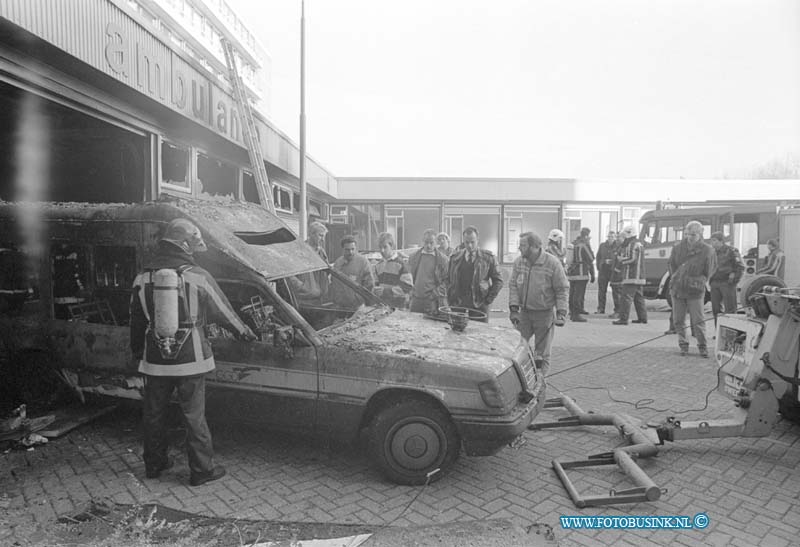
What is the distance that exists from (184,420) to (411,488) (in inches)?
64.5

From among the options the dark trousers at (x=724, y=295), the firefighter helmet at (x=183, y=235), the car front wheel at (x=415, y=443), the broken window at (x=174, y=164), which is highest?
the broken window at (x=174, y=164)

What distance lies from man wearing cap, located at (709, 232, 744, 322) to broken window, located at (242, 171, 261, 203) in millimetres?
9130

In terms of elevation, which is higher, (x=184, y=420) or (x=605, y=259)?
(x=605, y=259)

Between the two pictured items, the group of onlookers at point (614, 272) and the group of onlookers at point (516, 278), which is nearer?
the group of onlookers at point (516, 278)

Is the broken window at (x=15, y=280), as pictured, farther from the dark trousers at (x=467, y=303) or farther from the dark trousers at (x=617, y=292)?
the dark trousers at (x=617, y=292)

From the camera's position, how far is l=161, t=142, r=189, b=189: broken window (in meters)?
8.40

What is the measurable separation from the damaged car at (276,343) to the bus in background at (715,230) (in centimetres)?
1083

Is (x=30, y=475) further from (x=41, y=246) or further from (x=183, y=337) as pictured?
(x=41, y=246)

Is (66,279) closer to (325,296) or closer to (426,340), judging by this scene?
(325,296)

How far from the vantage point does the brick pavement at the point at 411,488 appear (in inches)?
131

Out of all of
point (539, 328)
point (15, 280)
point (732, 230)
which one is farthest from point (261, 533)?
point (732, 230)

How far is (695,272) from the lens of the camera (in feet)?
25.5

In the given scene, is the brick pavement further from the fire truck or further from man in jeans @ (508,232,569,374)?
the fire truck

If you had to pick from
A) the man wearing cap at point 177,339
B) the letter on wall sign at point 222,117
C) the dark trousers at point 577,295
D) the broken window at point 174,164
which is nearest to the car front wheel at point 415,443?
the man wearing cap at point 177,339
